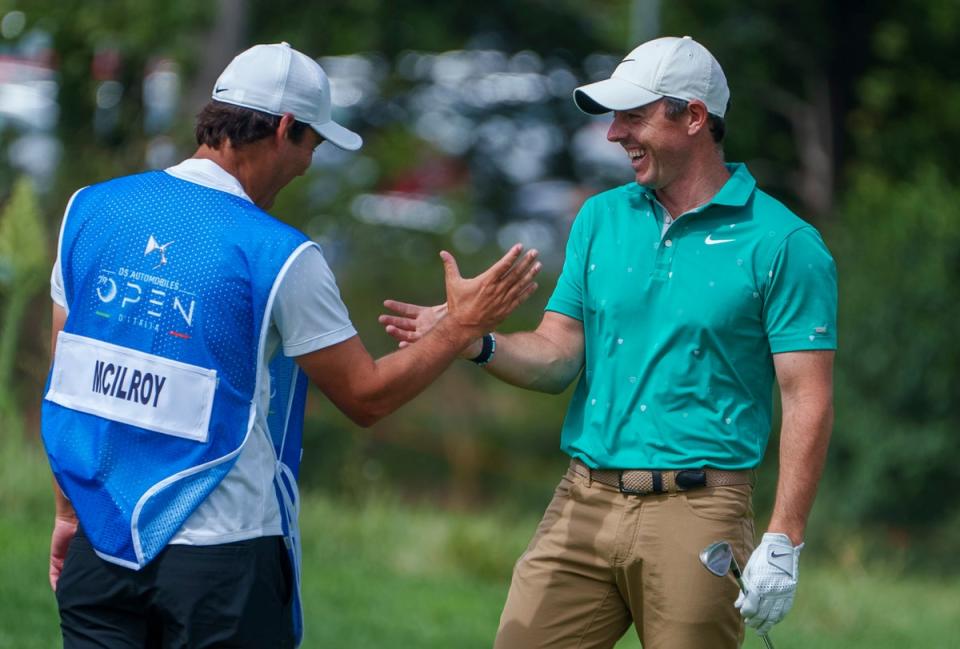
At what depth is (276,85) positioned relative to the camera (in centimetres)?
400

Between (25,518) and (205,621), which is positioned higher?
(205,621)

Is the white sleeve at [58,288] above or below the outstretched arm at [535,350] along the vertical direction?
above

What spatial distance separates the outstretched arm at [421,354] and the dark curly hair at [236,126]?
1.94 feet

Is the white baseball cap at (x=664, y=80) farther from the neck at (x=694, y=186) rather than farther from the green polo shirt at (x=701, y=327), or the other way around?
the green polo shirt at (x=701, y=327)

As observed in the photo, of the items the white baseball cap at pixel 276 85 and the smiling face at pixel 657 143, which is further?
the smiling face at pixel 657 143

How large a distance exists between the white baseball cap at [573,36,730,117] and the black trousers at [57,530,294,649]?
5.49ft

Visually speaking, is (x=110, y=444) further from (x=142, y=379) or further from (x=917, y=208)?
(x=917, y=208)

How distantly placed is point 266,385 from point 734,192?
5.02ft

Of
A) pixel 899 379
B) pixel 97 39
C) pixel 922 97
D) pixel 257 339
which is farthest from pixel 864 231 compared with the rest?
pixel 257 339

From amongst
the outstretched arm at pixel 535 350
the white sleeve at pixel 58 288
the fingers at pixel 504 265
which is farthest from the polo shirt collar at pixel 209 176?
the outstretched arm at pixel 535 350

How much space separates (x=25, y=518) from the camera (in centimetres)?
995

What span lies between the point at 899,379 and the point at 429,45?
8.58m

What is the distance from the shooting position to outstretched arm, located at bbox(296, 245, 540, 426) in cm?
390

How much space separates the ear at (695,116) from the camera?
459 cm
